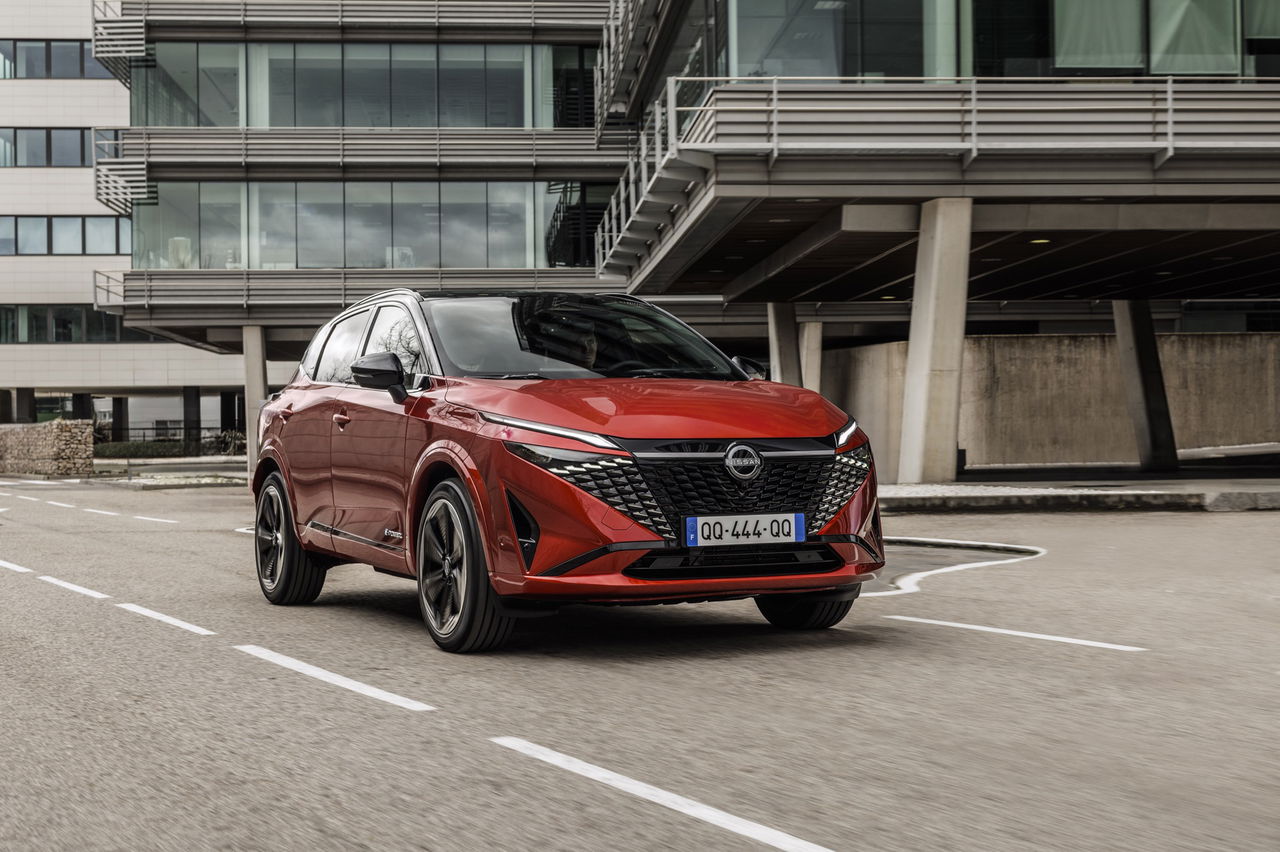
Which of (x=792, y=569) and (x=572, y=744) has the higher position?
(x=792, y=569)

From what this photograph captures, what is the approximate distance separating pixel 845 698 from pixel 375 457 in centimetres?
317

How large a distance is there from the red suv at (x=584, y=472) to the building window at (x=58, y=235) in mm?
60872

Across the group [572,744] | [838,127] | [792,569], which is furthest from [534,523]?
[838,127]

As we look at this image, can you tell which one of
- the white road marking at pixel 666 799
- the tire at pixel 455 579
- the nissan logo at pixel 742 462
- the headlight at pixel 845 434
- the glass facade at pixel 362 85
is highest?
the glass facade at pixel 362 85

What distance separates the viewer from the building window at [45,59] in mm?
63500

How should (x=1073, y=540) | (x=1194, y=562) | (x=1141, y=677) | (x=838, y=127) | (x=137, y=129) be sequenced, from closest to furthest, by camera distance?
(x=1141, y=677), (x=1194, y=562), (x=1073, y=540), (x=838, y=127), (x=137, y=129)

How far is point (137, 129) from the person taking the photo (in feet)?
136

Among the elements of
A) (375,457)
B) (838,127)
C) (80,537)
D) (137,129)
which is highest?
(137,129)

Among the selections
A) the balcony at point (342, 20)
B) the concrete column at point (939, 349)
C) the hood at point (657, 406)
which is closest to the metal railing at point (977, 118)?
the concrete column at point (939, 349)

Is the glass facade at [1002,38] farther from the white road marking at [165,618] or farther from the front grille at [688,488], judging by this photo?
the front grille at [688,488]

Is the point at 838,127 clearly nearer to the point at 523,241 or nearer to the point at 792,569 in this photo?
the point at 792,569

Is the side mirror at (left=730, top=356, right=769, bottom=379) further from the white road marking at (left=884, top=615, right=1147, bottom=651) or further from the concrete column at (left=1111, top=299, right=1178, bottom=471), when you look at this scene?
the concrete column at (left=1111, top=299, right=1178, bottom=471)

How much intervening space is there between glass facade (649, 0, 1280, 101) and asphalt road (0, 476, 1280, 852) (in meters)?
13.4

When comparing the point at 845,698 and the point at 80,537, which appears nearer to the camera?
the point at 845,698
